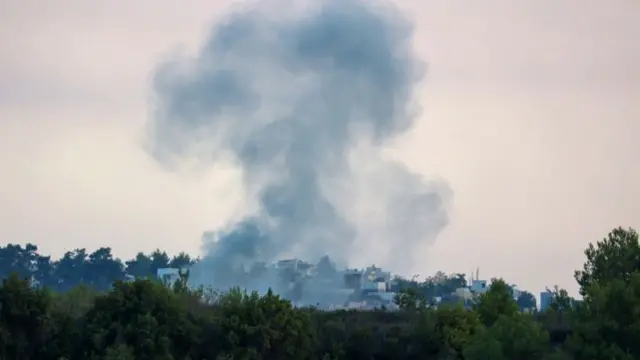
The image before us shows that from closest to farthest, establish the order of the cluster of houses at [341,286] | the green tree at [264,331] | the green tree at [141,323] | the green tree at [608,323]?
the green tree at [608,323] < the green tree at [141,323] < the green tree at [264,331] < the cluster of houses at [341,286]

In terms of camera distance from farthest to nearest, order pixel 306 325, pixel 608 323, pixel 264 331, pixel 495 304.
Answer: pixel 495 304
pixel 306 325
pixel 264 331
pixel 608 323

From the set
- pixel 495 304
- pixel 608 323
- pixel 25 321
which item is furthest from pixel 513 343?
pixel 25 321

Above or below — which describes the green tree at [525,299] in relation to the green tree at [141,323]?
above

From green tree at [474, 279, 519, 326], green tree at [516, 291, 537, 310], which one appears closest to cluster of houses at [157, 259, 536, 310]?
green tree at [516, 291, 537, 310]

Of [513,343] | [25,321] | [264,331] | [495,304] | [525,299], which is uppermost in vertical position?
[525,299]

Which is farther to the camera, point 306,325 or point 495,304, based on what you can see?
point 495,304

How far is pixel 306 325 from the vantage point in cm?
5925

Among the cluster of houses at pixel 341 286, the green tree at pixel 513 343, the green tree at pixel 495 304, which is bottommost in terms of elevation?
the green tree at pixel 513 343

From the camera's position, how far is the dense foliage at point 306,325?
51.6 meters

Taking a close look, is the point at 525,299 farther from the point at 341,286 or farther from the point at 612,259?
the point at 612,259

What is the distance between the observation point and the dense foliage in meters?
51.6

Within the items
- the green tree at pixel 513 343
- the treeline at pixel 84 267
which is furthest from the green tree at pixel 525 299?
the green tree at pixel 513 343

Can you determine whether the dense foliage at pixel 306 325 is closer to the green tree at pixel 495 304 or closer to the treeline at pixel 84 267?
the green tree at pixel 495 304

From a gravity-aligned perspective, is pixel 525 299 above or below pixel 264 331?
above
